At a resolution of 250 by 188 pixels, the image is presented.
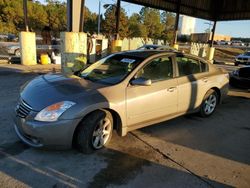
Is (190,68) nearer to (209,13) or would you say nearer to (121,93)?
(121,93)

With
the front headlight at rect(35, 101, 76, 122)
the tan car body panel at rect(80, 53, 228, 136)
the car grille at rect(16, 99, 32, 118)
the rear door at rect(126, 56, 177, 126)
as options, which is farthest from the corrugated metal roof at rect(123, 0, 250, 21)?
the front headlight at rect(35, 101, 76, 122)

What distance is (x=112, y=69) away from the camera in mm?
4727

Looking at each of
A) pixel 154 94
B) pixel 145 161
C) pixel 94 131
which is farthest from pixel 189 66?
pixel 94 131

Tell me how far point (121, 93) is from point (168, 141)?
1.33 m

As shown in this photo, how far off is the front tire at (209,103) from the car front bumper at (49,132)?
3.41 m

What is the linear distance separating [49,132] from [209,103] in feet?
13.3

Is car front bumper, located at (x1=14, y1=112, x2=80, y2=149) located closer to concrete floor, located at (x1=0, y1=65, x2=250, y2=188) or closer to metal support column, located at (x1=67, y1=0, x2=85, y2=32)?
concrete floor, located at (x1=0, y1=65, x2=250, y2=188)

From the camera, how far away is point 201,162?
3.93m

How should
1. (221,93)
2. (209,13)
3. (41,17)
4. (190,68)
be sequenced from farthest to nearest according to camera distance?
(41,17)
(209,13)
(221,93)
(190,68)

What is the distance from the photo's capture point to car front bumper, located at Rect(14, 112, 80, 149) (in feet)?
11.5

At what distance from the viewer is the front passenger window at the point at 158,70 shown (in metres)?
4.56

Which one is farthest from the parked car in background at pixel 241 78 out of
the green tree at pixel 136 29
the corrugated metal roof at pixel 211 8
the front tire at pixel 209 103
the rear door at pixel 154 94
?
the green tree at pixel 136 29

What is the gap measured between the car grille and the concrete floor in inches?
22.6

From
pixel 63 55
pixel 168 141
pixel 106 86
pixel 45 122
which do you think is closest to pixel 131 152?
pixel 168 141
